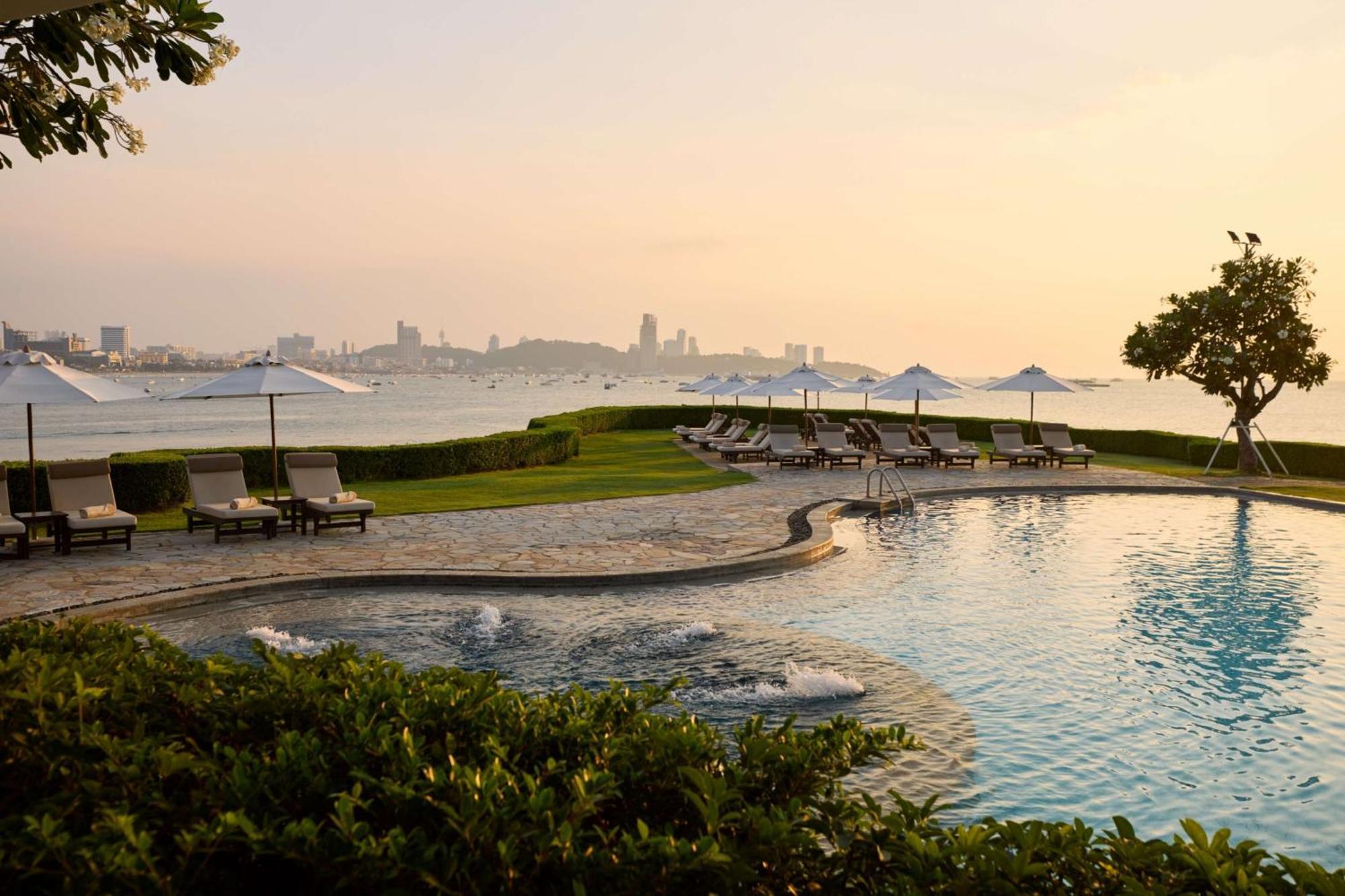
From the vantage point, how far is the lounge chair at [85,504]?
1261 cm

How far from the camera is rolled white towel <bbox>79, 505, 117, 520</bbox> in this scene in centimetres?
1290

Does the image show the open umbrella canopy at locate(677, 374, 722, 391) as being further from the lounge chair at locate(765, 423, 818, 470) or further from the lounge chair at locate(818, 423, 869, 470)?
the lounge chair at locate(818, 423, 869, 470)

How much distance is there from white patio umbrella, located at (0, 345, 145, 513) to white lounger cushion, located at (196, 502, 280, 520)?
1.93 metres

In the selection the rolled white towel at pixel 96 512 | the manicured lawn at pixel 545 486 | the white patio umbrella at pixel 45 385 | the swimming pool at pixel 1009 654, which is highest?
the white patio umbrella at pixel 45 385

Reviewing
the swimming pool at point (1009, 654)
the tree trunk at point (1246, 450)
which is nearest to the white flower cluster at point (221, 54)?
the swimming pool at point (1009, 654)

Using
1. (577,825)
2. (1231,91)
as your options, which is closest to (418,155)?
(1231,91)

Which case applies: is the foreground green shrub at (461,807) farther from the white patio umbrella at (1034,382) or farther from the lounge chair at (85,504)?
the white patio umbrella at (1034,382)

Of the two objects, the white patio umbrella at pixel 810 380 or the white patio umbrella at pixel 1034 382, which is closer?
the white patio umbrella at pixel 1034 382

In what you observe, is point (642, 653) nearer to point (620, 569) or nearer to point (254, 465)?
point (620, 569)

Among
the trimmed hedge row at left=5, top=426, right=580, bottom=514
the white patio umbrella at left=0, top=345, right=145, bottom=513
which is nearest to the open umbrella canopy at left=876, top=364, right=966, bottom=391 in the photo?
the trimmed hedge row at left=5, top=426, right=580, bottom=514

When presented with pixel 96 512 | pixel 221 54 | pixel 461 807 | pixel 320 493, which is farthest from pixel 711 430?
pixel 461 807

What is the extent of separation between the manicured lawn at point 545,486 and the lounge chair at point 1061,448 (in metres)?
8.78

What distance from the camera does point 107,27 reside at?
611cm

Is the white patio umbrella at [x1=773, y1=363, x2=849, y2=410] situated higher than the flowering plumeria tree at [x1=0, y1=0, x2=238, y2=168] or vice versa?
the flowering plumeria tree at [x1=0, y1=0, x2=238, y2=168]
